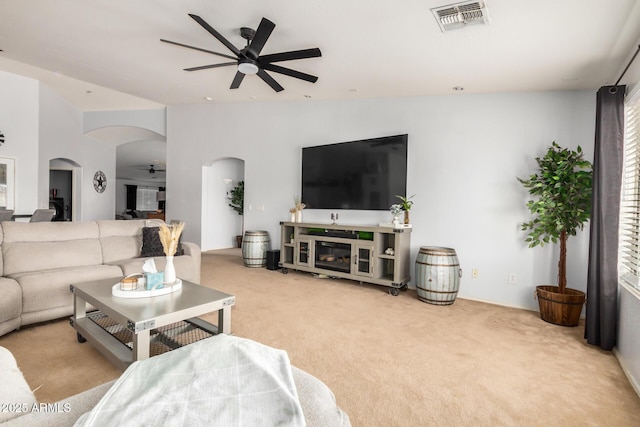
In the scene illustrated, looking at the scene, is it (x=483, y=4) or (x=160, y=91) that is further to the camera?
(x=160, y=91)

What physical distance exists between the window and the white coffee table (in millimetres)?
2860

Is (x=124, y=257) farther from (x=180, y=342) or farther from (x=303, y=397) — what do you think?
(x=303, y=397)

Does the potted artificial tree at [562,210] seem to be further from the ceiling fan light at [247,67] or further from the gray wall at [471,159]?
the ceiling fan light at [247,67]

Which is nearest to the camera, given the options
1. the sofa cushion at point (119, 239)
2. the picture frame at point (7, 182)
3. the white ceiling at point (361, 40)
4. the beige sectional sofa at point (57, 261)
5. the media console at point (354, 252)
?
the white ceiling at point (361, 40)

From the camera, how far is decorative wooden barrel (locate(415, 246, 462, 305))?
3.52 meters

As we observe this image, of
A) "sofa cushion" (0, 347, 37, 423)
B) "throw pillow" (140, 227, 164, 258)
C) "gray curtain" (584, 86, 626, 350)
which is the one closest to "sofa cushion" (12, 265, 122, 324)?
"throw pillow" (140, 227, 164, 258)

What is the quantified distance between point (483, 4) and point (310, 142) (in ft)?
10.5

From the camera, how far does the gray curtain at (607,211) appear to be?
2.43m

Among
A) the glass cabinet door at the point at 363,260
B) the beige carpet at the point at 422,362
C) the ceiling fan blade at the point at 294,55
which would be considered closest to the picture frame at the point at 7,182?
the beige carpet at the point at 422,362

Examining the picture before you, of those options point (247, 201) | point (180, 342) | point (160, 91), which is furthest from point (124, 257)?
point (160, 91)

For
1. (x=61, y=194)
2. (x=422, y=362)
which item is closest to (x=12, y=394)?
(x=422, y=362)

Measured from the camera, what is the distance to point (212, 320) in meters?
2.88

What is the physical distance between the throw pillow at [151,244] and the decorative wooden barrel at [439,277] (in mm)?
2884

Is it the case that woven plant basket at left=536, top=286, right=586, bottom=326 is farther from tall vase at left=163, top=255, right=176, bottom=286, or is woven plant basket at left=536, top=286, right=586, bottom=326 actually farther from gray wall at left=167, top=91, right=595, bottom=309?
tall vase at left=163, top=255, right=176, bottom=286
